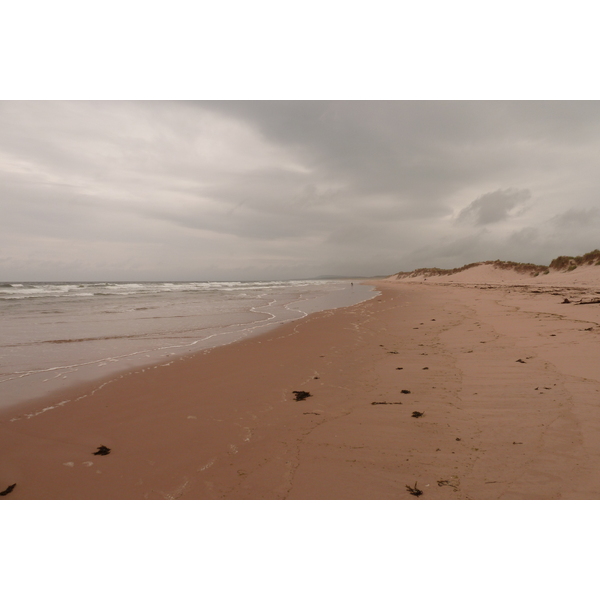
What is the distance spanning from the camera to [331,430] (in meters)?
3.63

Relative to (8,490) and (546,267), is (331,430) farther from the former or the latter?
(546,267)

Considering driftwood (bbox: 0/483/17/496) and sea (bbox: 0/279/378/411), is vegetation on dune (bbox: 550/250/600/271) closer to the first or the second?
sea (bbox: 0/279/378/411)

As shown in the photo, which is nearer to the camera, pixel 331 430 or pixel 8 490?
pixel 8 490

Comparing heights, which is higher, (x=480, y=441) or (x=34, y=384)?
(x=480, y=441)

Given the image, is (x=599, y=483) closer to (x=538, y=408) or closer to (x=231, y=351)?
(x=538, y=408)

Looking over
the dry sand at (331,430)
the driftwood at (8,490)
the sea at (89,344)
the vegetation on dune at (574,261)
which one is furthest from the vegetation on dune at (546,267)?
the driftwood at (8,490)

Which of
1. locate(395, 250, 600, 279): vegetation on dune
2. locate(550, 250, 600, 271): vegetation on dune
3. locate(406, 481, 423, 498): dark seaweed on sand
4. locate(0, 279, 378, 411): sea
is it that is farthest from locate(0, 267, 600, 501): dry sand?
locate(395, 250, 600, 279): vegetation on dune

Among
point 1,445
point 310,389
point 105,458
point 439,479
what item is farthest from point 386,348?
point 1,445

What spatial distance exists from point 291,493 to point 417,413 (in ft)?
6.68

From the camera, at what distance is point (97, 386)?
5.34 metres

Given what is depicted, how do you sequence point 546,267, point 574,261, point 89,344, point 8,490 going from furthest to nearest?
point 546,267 < point 574,261 < point 89,344 < point 8,490

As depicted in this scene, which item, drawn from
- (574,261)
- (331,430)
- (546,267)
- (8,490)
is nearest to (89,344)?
(8,490)

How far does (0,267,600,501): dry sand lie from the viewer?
8.90 feet

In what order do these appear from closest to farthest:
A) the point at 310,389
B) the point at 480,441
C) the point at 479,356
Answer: the point at 480,441 → the point at 310,389 → the point at 479,356
